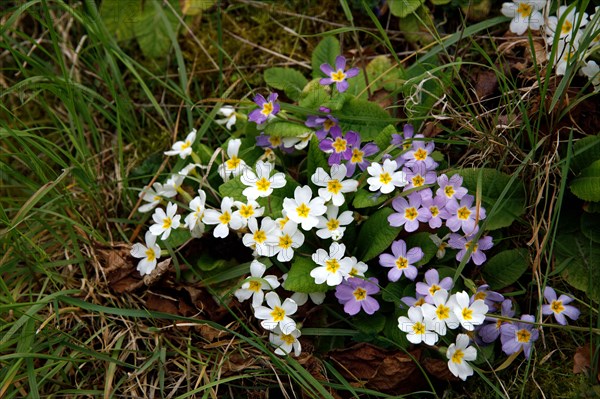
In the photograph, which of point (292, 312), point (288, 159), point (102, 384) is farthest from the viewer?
point (288, 159)

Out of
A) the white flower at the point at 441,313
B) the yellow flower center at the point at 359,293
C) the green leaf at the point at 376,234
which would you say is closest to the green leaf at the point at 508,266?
the white flower at the point at 441,313

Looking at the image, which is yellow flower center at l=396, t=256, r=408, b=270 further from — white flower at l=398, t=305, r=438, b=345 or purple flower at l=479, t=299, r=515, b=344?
purple flower at l=479, t=299, r=515, b=344

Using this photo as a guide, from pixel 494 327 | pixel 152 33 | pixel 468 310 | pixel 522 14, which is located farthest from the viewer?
pixel 152 33

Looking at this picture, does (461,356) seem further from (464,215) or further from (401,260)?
(464,215)

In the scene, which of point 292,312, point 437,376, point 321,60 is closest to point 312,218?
point 292,312

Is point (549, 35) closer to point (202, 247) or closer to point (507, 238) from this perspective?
point (507, 238)

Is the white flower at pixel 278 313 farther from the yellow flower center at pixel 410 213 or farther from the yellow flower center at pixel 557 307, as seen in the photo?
the yellow flower center at pixel 557 307

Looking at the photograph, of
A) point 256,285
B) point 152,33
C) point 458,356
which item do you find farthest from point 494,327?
point 152,33
